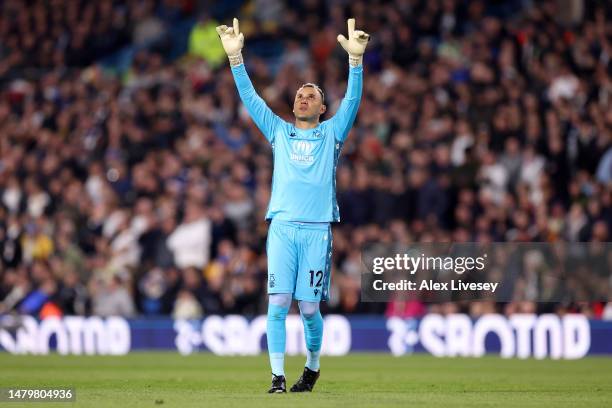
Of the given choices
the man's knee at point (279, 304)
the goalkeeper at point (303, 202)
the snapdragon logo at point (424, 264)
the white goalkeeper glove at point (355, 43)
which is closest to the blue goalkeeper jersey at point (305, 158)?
the goalkeeper at point (303, 202)

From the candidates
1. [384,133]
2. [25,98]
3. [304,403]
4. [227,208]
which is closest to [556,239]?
[384,133]

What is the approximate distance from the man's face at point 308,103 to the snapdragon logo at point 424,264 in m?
2.39

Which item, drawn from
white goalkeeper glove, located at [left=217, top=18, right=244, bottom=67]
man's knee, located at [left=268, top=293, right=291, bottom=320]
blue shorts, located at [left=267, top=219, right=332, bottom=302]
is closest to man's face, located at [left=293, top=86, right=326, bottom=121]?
white goalkeeper glove, located at [left=217, top=18, right=244, bottom=67]

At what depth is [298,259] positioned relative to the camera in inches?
452

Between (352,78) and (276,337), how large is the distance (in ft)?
7.34

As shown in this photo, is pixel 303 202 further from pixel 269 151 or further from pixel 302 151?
pixel 269 151

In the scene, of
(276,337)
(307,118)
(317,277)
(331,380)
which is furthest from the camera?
(331,380)

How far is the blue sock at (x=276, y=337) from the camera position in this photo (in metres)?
11.4

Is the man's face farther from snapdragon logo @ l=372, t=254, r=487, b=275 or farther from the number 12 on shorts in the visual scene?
snapdragon logo @ l=372, t=254, r=487, b=275

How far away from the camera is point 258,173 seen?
2348 centimetres

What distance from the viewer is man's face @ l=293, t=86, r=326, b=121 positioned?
1162cm

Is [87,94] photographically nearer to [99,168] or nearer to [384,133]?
[99,168]

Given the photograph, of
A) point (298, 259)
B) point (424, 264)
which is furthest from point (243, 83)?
point (424, 264)

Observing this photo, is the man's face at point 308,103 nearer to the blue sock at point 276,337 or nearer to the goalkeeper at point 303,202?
the goalkeeper at point 303,202
